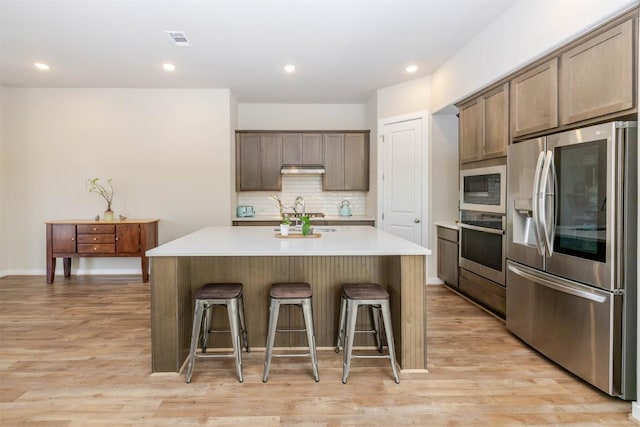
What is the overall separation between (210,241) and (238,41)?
7.20 feet

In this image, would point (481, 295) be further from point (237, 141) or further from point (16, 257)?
point (16, 257)

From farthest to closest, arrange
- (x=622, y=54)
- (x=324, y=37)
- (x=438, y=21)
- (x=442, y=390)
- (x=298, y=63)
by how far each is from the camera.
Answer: (x=298, y=63) → (x=324, y=37) → (x=438, y=21) → (x=442, y=390) → (x=622, y=54)

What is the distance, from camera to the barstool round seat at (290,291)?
7.88 feet

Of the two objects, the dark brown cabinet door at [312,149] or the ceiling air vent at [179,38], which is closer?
the ceiling air vent at [179,38]

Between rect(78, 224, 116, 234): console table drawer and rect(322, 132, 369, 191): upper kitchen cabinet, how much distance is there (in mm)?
3113

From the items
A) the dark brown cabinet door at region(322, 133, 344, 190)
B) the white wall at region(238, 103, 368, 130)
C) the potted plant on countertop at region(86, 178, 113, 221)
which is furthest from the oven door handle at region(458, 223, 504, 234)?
the potted plant on countertop at region(86, 178, 113, 221)

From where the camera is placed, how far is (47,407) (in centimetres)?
213

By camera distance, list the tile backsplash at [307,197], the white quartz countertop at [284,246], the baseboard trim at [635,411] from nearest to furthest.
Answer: the baseboard trim at [635,411] < the white quartz countertop at [284,246] < the tile backsplash at [307,197]

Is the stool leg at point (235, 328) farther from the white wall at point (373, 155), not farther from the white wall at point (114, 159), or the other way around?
the white wall at point (373, 155)

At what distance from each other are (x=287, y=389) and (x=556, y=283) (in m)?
1.89

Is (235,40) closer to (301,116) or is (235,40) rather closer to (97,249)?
(301,116)

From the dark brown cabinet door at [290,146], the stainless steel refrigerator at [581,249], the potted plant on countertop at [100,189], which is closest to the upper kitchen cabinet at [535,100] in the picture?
the stainless steel refrigerator at [581,249]

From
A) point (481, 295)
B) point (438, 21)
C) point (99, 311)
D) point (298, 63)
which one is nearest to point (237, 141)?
point (298, 63)

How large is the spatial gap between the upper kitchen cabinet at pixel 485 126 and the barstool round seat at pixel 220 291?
2626 millimetres
